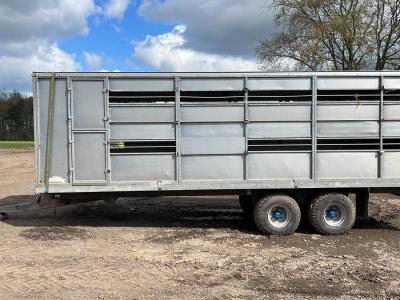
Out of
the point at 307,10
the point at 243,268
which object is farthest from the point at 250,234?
the point at 307,10

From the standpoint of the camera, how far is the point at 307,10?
23.6 metres

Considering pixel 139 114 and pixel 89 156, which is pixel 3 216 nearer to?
pixel 89 156

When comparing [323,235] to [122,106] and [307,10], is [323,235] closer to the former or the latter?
[122,106]

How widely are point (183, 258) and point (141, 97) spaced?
114 inches

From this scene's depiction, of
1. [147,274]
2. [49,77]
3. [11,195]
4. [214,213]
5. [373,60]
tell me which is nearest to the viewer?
[147,274]

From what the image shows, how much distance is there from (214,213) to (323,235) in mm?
2937

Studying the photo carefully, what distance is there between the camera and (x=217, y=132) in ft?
27.0

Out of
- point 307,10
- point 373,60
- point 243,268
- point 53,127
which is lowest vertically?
point 243,268

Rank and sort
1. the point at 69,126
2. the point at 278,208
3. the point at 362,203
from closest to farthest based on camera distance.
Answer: the point at 69,126, the point at 278,208, the point at 362,203

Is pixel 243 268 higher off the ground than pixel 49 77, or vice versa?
pixel 49 77

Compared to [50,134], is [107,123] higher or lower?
higher

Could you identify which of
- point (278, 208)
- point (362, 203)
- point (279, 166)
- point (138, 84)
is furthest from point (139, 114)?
point (362, 203)

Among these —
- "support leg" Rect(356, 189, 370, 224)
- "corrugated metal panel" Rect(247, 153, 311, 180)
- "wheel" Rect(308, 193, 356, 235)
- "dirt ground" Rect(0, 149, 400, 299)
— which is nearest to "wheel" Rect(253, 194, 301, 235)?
"dirt ground" Rect(0, 149, 400, 299)

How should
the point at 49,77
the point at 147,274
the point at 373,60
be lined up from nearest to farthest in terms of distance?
1. the point at 147,274
2. the point at 49,77
3. the point at 373,60
